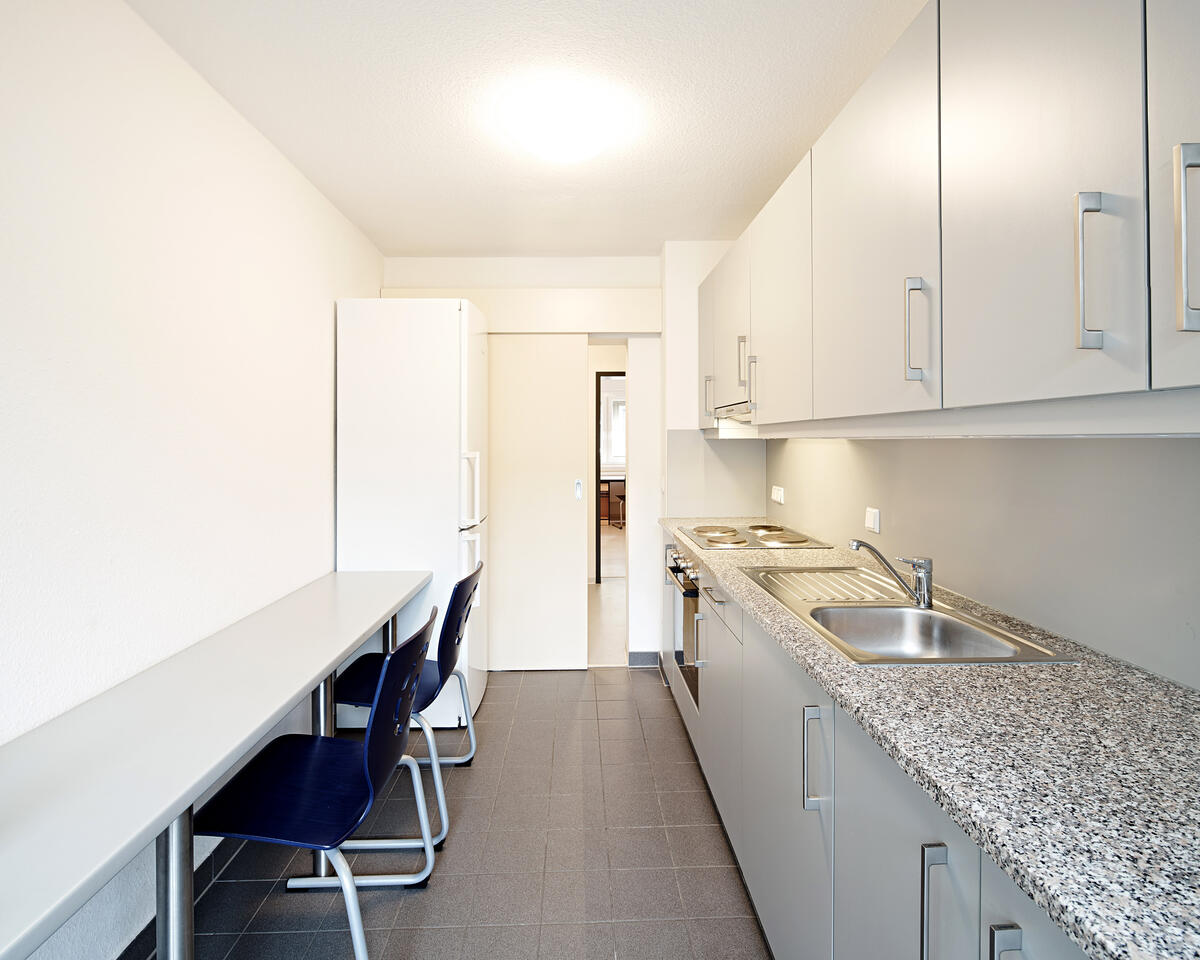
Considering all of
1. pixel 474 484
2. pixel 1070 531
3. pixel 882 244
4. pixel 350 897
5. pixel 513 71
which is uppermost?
pixel 513 71

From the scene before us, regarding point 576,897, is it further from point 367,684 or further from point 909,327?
point 909,327

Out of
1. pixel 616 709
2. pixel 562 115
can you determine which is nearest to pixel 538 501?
pixel 616 709

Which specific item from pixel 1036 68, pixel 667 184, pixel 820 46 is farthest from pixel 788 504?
pixel 1036 68

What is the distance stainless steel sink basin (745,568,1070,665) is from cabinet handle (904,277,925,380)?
59cm

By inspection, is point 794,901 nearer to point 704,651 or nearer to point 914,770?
point 914,770

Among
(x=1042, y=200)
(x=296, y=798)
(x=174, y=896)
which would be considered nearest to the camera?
(x=1042, y=200)

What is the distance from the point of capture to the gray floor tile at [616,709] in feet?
11.2

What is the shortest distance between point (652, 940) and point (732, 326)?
2320 mm

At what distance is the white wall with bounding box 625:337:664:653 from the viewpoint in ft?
13.8

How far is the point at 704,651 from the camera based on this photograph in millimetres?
2605

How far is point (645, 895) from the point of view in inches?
80.0

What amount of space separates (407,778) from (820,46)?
3053mm

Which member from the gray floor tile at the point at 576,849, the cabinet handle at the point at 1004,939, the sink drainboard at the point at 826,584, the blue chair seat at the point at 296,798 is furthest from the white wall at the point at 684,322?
the cabinet handle at the point at 1004,939

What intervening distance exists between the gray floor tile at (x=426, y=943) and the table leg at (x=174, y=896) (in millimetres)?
727
